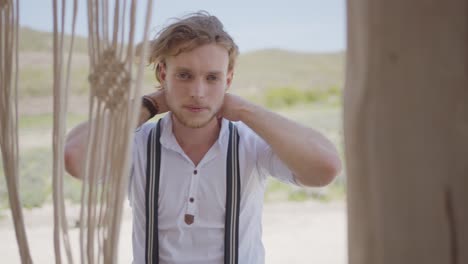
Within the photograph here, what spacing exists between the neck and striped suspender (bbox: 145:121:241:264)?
0.29ft

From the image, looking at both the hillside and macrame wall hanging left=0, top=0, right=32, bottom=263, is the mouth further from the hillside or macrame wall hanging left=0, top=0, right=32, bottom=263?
the hillside

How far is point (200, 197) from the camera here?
1.30 metres

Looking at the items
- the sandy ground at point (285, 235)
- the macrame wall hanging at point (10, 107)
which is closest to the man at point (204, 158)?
the macrame wall hanging at point (10, 107)

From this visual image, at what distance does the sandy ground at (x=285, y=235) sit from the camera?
520 cm

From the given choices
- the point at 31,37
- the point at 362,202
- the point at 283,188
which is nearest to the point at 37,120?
the point at 31,37

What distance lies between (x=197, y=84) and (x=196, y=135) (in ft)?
0.49

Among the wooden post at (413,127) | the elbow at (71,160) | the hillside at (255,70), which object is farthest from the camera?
the hillside at (255,70)

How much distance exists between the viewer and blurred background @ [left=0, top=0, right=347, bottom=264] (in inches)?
228

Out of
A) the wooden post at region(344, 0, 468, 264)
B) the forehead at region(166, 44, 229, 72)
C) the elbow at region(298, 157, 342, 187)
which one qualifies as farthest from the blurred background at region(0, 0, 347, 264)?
the wooden post at region(344, 0, 468, 264)

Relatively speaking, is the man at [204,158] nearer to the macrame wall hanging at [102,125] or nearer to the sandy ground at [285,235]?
the macrame wall hanging at [102,125]

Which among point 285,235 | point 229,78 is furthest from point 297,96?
point 229,78

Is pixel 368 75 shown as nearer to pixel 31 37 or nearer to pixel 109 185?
pixel 109 185

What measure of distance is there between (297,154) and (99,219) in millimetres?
614

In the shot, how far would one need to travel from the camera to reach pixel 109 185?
724 millimetres
